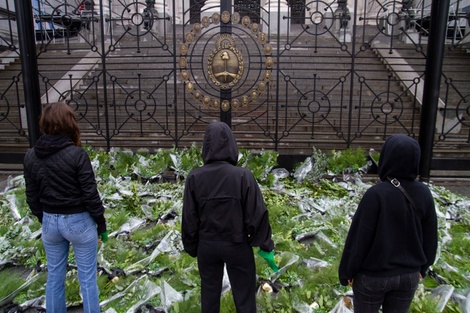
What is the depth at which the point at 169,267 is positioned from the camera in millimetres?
3602

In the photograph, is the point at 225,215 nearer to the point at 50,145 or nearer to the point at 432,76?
the point at 50,145

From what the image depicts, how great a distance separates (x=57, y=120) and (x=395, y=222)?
2248 mm

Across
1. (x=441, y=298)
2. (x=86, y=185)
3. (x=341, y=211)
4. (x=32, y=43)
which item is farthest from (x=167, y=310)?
(x=32, y=43)

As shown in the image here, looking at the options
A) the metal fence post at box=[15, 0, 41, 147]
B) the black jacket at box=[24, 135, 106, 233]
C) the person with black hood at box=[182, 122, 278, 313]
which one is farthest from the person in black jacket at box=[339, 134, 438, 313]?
the metal fence post at box=[15, 0, 41, 147]

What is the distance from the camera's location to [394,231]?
85.2 inches

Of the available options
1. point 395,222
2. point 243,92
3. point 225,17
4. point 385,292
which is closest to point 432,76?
point 225,17

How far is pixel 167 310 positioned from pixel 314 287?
4.05ft

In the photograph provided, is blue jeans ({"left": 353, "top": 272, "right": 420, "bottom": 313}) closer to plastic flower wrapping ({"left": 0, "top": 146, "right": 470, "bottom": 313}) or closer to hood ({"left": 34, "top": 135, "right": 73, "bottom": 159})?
plastic flower wrapping ({"left": 0, "top": 146, "right": 470, "bottom": 313})

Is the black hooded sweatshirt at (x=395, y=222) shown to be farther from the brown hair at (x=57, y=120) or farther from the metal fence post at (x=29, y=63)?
the metal fence post at (x=29, y=63)

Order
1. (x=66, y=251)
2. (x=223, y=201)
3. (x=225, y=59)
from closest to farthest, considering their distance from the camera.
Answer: (x=223, y=201) → (x=66, y=251) → (x=225, y=59)

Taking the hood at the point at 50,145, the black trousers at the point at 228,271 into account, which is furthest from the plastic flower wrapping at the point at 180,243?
the hood at the point at 50,145

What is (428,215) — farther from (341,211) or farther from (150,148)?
(150,148)

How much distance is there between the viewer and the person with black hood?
2465 millimetres

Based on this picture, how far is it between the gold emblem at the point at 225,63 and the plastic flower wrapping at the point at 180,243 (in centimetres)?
127
